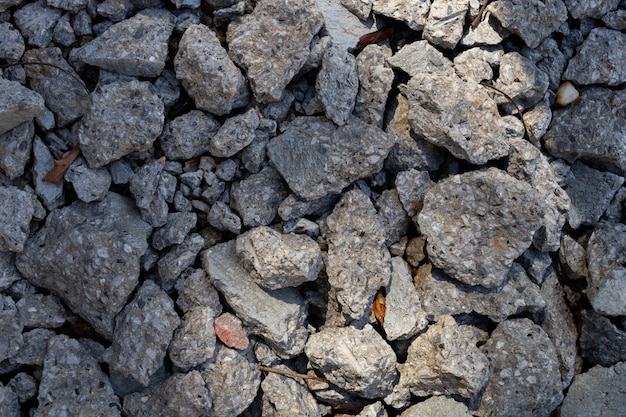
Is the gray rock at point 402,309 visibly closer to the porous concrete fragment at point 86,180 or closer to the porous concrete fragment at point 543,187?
the porous concrete fragment at point 543,187

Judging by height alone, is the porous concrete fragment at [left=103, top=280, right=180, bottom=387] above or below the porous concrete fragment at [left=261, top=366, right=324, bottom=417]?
above

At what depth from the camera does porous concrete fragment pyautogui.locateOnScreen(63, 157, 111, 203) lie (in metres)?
2.01

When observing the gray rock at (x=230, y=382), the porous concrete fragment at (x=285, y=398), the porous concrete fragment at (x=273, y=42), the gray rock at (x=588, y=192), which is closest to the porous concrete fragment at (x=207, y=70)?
the porous concrete fragment at (x=273, y=42)

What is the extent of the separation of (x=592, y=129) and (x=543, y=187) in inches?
11.1

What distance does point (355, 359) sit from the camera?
2111 millimetres

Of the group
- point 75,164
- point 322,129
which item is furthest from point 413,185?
point 75,164

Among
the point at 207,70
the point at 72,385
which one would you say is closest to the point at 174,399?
the point at 72,385

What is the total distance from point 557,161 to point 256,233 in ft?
3.76

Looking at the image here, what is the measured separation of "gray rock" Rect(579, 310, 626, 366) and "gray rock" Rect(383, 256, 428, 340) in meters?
0.65

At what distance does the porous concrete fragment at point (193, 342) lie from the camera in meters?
2.06

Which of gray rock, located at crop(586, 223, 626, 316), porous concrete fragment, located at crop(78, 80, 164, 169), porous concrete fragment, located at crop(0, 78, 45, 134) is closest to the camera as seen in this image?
porous concrete fragment, located at crop(0, 78, 45, 134)

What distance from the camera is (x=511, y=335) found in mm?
2242

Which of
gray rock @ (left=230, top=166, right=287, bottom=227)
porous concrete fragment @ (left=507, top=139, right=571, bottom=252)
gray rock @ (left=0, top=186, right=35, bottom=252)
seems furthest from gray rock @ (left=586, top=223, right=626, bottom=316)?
gray rock @ (left=0, top=186, right=35, bottom=252)

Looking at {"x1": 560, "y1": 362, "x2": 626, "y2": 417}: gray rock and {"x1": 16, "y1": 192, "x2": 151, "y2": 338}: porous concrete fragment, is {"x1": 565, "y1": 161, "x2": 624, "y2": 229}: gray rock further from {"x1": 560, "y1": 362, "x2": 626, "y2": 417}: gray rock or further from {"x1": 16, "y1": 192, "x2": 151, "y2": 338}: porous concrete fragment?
{"x1": 16, "y1": 192, "x2": 151, "y2": 338}: porous concrete fragment
